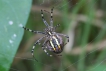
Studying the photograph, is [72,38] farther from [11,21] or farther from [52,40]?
[11,21]

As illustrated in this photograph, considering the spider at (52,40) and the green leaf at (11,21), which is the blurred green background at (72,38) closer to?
the spider at (52,40)

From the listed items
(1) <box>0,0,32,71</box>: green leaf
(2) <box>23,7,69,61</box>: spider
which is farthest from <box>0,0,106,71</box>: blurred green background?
(1) <box>0,0,32,71</box>: green leaf

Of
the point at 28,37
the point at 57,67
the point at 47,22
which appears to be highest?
the point at 47,22

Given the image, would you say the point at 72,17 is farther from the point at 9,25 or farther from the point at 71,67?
the point at 9,25

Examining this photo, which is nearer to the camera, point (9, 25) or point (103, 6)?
point (9, 25)

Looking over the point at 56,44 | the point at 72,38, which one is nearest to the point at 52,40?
the point at 56,44

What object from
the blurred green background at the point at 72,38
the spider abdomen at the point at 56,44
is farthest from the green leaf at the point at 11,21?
the blurred green background at the point at 72,38

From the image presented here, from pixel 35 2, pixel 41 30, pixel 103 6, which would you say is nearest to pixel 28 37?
pixel 41 30
